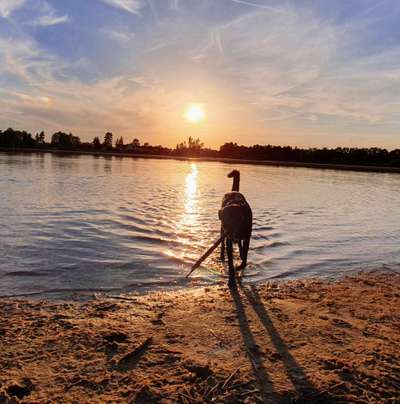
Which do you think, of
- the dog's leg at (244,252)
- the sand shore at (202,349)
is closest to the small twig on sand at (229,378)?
the sand shore at (202,349)

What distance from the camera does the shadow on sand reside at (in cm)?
431

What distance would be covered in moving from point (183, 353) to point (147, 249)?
6588 mm

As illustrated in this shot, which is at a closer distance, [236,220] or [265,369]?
[265,369]

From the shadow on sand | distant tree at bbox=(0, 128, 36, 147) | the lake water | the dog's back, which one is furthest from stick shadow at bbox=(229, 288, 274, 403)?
distant tree at bbox=(0, 128, 36, 147)

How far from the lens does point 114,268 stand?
951cm

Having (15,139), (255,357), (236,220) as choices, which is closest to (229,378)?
(255,357)

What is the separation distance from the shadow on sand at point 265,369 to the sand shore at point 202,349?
0.01m

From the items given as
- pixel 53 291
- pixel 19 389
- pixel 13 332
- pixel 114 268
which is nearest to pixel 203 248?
pixel 114 268

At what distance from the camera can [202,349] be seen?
17.7ft

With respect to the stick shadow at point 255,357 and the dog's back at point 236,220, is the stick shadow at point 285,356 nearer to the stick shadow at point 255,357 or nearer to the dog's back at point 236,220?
the stick shadow at point 255,357

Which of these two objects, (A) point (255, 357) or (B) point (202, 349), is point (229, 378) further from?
(B) point (202, 349)

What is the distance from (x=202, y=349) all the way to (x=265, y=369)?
3.08 ft

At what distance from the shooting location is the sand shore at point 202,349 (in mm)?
4352

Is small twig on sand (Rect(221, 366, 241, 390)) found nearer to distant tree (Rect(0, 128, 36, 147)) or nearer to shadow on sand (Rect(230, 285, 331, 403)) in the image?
shadow on sand (Rect(230, 285, 331, 403))
